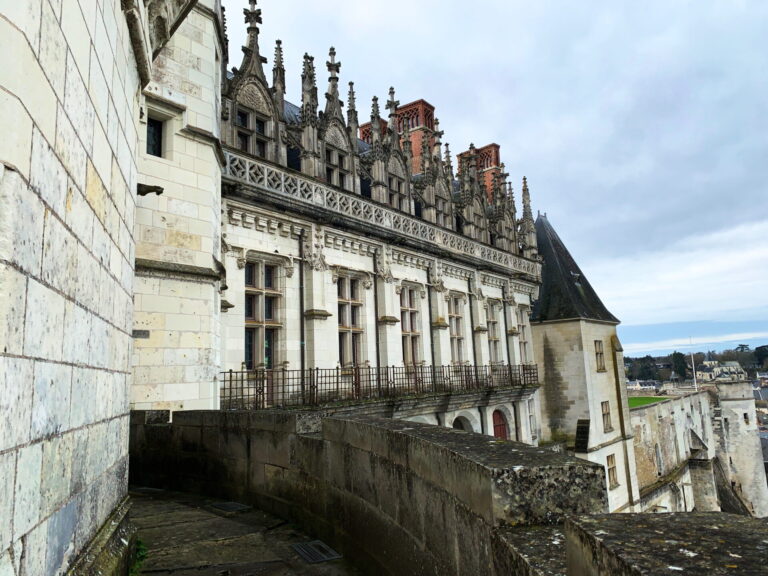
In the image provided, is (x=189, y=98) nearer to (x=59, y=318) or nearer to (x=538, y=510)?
(x=59, y=318)

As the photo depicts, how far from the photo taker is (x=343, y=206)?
1399 cm

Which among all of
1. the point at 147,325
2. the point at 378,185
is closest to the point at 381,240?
the point at 378,185

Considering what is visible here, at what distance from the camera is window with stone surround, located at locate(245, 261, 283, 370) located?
11711 millimetres

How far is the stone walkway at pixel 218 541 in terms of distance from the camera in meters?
4.05

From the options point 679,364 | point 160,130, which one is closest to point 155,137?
point 160,130

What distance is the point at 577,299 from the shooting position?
2427 cm

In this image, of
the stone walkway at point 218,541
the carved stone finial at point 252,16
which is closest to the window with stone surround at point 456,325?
the carved stone finial at point 252,16

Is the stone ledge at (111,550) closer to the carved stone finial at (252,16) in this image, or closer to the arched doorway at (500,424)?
the carved stone finial at (252,16)

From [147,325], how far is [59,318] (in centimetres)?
534

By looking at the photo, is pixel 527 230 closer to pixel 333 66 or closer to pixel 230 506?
pixel 333 66

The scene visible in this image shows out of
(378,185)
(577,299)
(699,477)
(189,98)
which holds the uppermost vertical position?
(378,185)

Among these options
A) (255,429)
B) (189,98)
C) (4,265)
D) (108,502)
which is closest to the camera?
(4,265)

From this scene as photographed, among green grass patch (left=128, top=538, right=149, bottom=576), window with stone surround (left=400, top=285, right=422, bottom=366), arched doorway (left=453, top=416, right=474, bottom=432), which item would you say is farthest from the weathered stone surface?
arched doorway (left=453, top=416, right=474, bottom=432)

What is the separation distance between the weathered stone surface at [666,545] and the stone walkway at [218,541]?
9.49 feet
